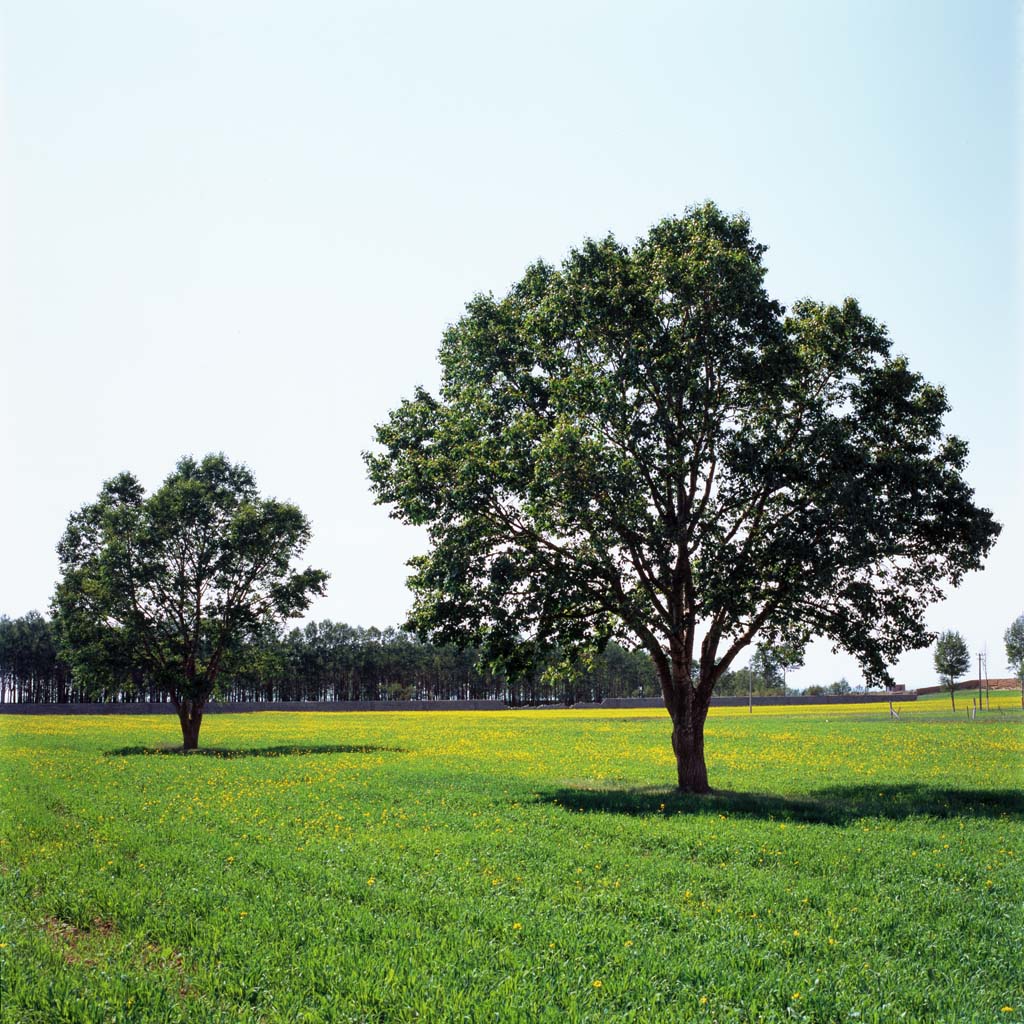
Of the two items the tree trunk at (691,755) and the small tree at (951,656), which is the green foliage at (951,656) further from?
the tree trunk at (691,755)

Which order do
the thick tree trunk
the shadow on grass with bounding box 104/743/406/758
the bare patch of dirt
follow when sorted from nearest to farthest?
the bare patch of dirt, the thick tree trunk, the shadow on grass with bounding box 104/743/406/758

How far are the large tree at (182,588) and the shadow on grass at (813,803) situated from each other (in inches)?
1108

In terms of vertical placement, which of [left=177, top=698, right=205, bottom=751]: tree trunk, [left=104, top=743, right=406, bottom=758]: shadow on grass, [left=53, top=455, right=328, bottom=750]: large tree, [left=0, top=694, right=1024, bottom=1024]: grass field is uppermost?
[left=53, top=455, right=328, bottom=750]: large tree

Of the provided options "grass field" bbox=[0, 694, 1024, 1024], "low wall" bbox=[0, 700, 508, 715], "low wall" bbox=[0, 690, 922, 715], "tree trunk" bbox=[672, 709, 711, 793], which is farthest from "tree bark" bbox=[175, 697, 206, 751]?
"low wall" bbox=[0, 690, 922, 715]

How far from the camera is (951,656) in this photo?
449ft

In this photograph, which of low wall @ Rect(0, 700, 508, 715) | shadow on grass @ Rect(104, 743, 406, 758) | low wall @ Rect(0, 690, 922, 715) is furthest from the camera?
low wall @ Rect(0, 690, 922, 715)

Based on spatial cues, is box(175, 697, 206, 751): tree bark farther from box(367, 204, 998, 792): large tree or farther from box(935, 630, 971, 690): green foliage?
box(935, 630, 971, 690): green foliage

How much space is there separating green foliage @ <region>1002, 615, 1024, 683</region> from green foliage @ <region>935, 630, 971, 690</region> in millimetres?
17512

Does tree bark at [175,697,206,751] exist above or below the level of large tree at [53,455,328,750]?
below

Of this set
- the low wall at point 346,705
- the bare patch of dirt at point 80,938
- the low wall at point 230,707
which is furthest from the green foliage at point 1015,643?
the bare patch of dirt at point 80,938

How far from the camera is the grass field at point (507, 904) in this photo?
8.55 metres

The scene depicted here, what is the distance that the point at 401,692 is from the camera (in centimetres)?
18788

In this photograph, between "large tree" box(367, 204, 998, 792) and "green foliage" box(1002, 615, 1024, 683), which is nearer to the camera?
"large tree" box(367, 204, 998, 792)

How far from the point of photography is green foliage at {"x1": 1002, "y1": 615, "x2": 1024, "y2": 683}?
509ft
